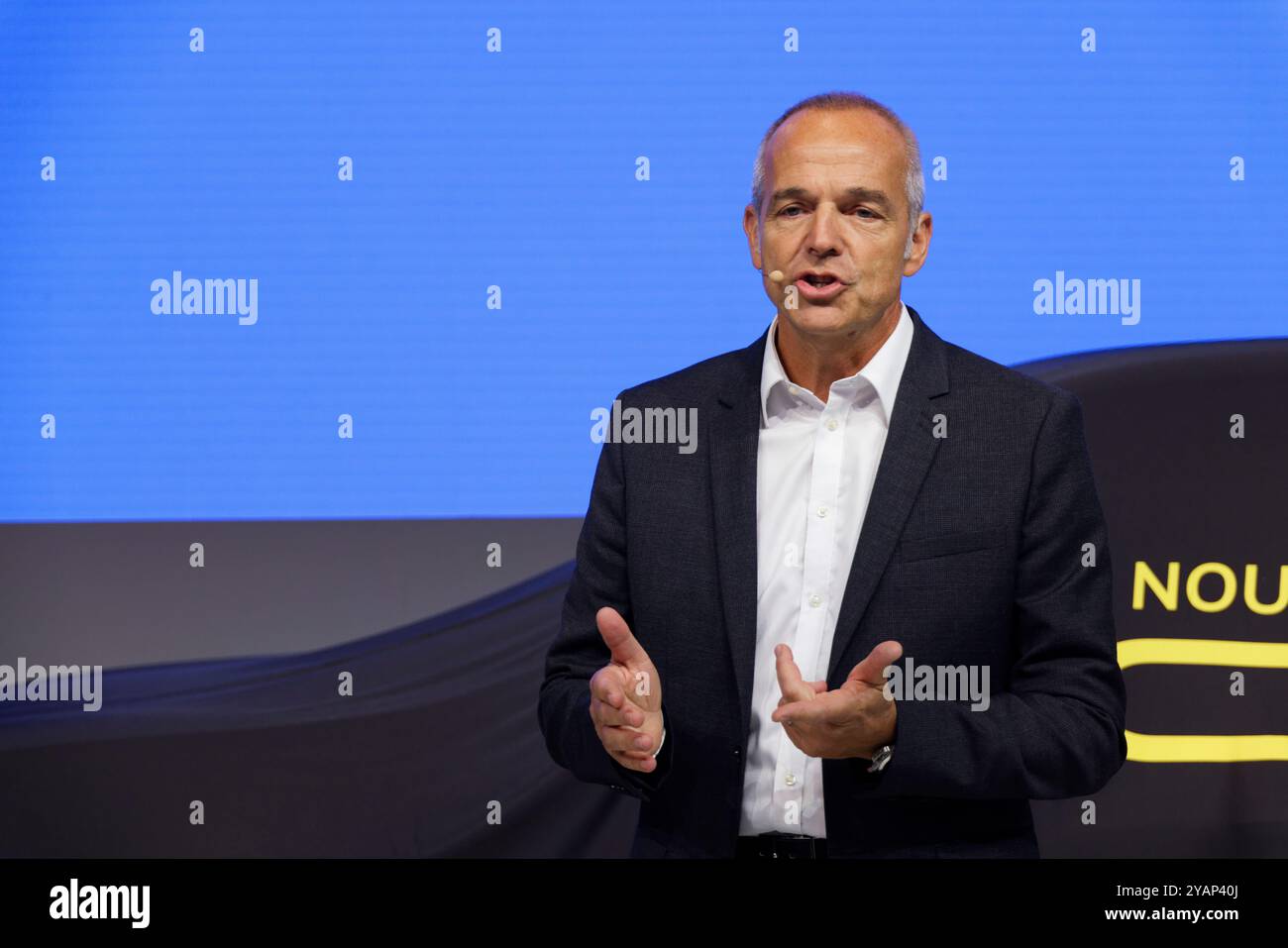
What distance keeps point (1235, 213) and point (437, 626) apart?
7.41 ft

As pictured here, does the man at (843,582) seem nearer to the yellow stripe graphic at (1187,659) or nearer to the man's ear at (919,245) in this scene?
the man's ear at (919,245)

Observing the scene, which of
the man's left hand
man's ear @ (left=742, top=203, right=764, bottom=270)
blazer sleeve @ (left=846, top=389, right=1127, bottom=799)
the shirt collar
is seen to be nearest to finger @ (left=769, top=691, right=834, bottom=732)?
the man's left hand

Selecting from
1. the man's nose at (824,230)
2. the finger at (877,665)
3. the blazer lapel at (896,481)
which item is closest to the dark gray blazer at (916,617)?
the blazer lapel at (896,481)

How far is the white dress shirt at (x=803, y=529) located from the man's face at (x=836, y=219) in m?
0.10

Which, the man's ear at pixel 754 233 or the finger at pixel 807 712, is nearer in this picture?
the finger at pixel 807 712

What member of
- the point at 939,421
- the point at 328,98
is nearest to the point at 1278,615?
the point at 939,421

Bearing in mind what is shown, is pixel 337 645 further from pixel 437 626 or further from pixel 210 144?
pixel 210 144

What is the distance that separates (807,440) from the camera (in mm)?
1925

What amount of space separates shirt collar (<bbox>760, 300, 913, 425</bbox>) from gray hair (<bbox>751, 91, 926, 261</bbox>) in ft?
0.46

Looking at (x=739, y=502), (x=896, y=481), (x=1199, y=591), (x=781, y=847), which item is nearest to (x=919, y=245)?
(x=896, y=481)

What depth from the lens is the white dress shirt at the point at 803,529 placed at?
5.79 ft

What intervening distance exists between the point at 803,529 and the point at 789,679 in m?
0.32

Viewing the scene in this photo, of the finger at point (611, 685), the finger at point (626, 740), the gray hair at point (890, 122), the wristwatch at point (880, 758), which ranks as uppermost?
the gray hair at point (890, 122)

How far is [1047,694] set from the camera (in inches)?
67.6
